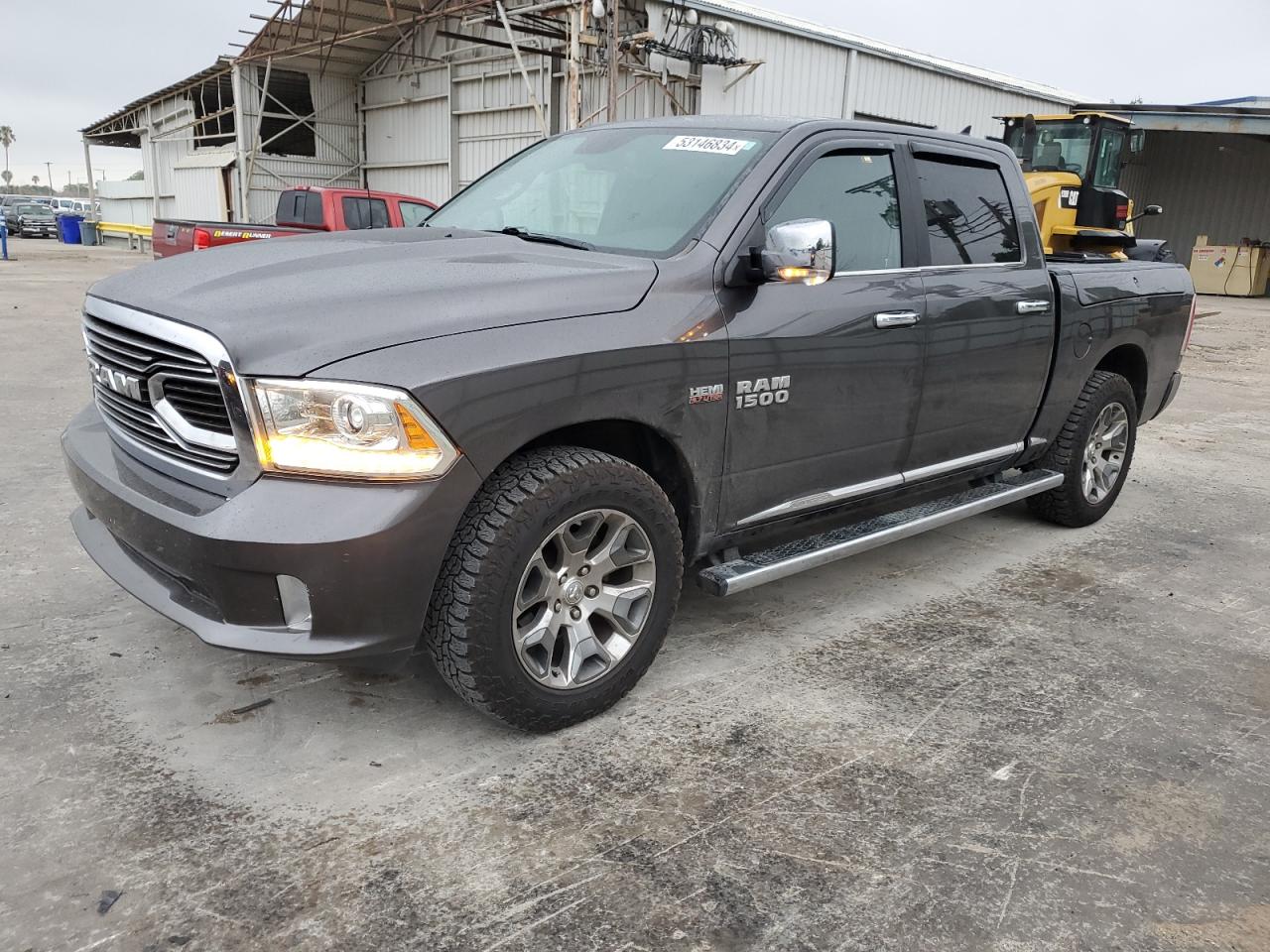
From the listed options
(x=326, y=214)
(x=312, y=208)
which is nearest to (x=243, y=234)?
(x=326, y=214)

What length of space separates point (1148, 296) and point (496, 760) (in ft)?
14.5

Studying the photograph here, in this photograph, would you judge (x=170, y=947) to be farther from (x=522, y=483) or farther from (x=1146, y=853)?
(x=1146, y=853)

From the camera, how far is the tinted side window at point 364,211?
12.4 metres

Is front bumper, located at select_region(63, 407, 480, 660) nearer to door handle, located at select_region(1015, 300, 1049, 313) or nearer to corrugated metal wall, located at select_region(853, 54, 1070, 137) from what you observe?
door handle, located at select_region(1015, 300, 1049, 313)

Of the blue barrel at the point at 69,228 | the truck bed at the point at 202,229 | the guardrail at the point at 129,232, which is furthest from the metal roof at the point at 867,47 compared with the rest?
the blue barrel at the point at 69,228

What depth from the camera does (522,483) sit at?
2635 millimetres

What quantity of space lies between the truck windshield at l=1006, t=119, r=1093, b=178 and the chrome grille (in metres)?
16.5

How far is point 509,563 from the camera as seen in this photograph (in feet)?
8.56

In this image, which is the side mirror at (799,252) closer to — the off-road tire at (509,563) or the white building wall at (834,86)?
the off-road tire at (509,563)

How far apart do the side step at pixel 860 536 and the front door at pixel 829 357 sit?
15 centimetres

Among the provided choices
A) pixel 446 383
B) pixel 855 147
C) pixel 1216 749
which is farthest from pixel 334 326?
pixel 1216 749

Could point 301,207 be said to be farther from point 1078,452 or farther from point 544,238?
point 1078,452

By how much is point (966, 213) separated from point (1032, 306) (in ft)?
1.77

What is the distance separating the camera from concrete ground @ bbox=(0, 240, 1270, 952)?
7.18 feet
